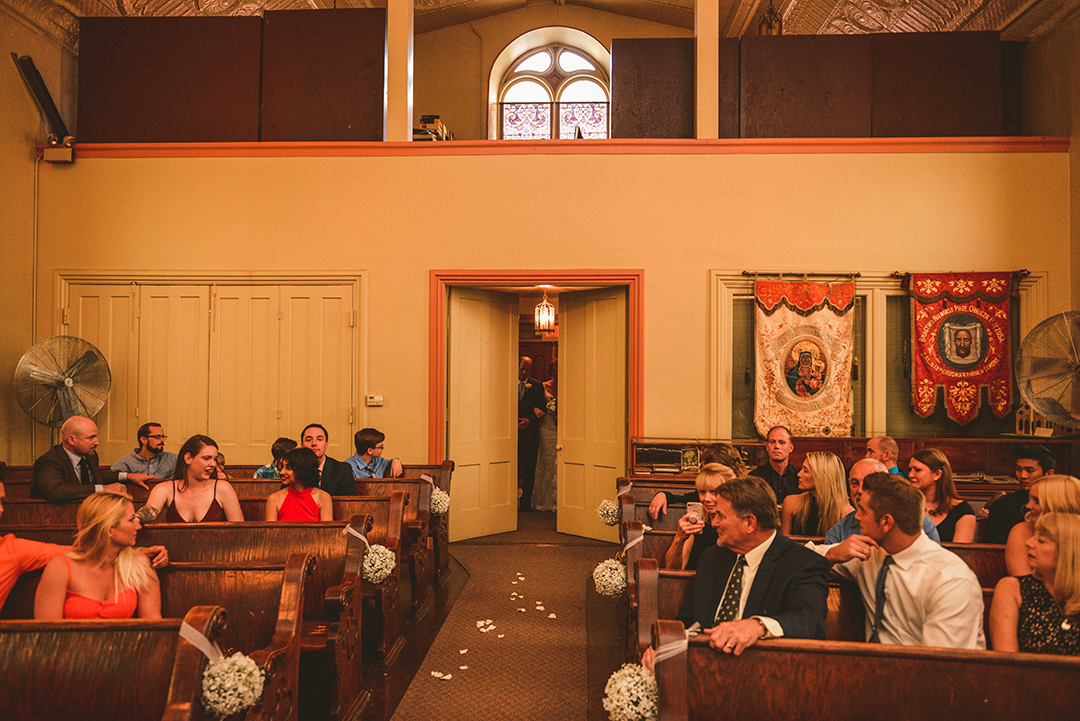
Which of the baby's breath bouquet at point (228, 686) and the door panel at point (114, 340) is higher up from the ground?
the door panel at point (114, 340)

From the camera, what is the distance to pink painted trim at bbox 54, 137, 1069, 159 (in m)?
6.95

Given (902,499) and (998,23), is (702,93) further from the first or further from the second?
(902,499)

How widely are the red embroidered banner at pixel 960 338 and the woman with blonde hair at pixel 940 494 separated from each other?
10.7 feet

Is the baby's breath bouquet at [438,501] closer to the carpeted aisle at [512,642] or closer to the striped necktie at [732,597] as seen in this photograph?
the carpeted aisle at [512,642]

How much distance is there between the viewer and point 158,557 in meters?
3.05

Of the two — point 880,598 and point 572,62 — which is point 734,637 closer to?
point 880,598

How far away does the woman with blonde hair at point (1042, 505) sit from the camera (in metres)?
2.77

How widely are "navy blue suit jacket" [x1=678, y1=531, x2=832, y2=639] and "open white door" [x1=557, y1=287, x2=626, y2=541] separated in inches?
176

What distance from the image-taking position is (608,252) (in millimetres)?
7137

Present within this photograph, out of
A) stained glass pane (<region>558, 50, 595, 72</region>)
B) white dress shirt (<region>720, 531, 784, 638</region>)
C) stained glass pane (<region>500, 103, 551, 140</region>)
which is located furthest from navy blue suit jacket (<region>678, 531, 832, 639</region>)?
stained glass pane (<region>558, 50, 595, 72</region>)

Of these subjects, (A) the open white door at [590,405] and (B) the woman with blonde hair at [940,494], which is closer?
(B) the woman with blonde hair at [940,494]

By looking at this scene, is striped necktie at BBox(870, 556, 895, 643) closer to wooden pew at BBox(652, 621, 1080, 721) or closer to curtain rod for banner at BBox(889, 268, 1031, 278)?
wooden pew at BBox(652, 621, 1080, 721)

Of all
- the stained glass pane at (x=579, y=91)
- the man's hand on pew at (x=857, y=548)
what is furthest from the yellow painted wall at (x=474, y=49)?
the man's hand on pew at (x=857, y=548)

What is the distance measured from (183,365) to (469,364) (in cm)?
291
